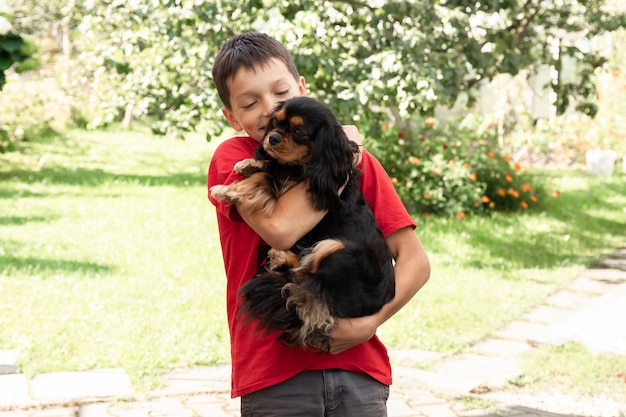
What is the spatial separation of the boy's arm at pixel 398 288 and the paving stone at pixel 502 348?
141 inches

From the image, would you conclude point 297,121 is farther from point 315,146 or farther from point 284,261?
point 284,261

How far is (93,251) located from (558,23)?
19.0 ft

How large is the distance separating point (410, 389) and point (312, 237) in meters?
3.02

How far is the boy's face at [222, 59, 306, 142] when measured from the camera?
2420mm

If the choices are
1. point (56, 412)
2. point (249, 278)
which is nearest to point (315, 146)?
point (249, 278)

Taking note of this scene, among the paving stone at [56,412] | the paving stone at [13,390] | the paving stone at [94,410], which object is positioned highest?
the paving stone at [13,390]

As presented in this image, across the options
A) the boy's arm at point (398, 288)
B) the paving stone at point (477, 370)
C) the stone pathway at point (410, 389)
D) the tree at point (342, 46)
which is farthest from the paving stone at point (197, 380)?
the tree at point (342, 46)

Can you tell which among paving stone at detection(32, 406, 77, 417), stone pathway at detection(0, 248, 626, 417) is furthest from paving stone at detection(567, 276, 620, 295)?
paving stone at detection(32, 406, 77, 417)

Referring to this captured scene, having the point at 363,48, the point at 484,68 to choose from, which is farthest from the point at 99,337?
the point at 484,68

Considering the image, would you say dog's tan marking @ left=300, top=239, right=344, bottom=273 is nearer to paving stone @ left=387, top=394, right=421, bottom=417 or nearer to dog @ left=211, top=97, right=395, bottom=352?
dog @ left=211, top=97, right=395, bottom=352

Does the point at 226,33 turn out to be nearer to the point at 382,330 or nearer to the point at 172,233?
the point at 172,233

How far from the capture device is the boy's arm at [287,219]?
2.23m

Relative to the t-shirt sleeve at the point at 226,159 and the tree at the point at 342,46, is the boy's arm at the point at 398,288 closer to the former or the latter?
the t-shirt sleeve at the point at 226,159

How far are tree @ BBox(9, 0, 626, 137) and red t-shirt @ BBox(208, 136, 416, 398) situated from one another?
492 centimetres
